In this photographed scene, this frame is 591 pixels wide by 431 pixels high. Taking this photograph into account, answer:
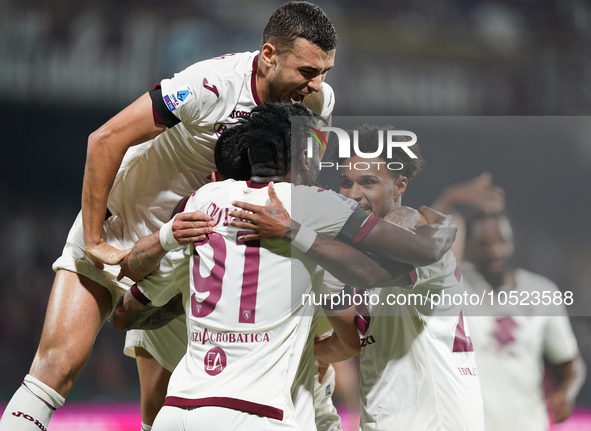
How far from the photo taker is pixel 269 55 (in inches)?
101

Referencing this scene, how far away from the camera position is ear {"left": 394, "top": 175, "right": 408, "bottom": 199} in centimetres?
266

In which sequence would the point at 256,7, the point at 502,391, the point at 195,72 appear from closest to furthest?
the point at 195,72
the point at 502,391
the point at 256,7

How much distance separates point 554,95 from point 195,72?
19.2 feet

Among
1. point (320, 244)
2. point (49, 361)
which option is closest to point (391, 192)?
point (320, 244)

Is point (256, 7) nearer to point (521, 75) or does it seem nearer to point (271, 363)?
point (521, 75)

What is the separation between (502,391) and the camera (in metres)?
2.73

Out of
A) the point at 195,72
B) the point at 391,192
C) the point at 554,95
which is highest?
the point at 554,95

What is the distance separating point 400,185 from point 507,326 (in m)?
0.79

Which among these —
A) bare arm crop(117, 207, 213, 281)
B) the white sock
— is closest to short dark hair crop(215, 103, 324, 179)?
bare arm crop(117, 207, 213, 281)

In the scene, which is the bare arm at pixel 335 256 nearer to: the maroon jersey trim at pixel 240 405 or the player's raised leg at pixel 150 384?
the maroon jersey trim at pixel 240 405

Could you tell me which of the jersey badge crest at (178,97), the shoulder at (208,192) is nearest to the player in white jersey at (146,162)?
the jersey badge crest at (178,97)

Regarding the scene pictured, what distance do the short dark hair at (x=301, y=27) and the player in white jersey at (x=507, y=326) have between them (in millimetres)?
993

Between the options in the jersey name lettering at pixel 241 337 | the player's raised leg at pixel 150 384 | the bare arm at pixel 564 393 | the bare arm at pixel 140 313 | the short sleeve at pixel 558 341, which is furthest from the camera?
the player's raised leg at pixel 150 384

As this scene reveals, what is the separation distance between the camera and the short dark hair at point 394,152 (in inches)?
103
